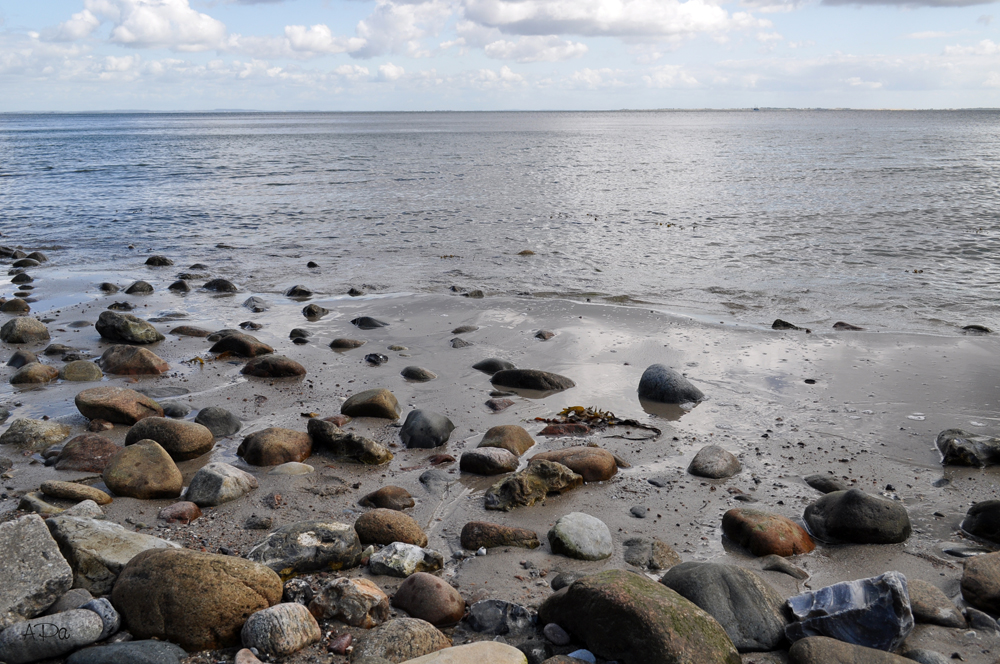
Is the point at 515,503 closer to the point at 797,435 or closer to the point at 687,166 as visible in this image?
the point at 797,435

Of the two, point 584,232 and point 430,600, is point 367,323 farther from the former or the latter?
point 584,232

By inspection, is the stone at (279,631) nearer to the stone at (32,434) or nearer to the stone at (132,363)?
the stone at (32,434)

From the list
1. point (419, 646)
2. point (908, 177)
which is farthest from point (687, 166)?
point (419, 646)

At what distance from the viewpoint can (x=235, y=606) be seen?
2811mm

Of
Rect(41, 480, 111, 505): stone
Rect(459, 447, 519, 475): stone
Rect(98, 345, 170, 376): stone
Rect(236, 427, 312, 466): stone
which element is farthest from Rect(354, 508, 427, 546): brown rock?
Rect(98, 345, 170, 376): stone

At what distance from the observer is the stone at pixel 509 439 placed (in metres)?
4.90

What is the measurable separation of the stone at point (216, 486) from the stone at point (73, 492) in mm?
481

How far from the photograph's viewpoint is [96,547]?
3.12m

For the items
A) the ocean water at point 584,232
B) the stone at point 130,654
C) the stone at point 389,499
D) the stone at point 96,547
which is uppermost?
the ocean water at point 584,232

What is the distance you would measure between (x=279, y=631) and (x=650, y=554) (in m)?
1.94

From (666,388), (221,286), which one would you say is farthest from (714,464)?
(221,286)

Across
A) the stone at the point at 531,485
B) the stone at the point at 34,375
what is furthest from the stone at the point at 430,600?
the stone at the point at 34,375

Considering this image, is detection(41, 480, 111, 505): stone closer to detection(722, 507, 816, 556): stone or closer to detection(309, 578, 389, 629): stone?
detection(309, 578, 389, 629): stone

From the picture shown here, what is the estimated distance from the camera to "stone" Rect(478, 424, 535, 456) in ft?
16.1
